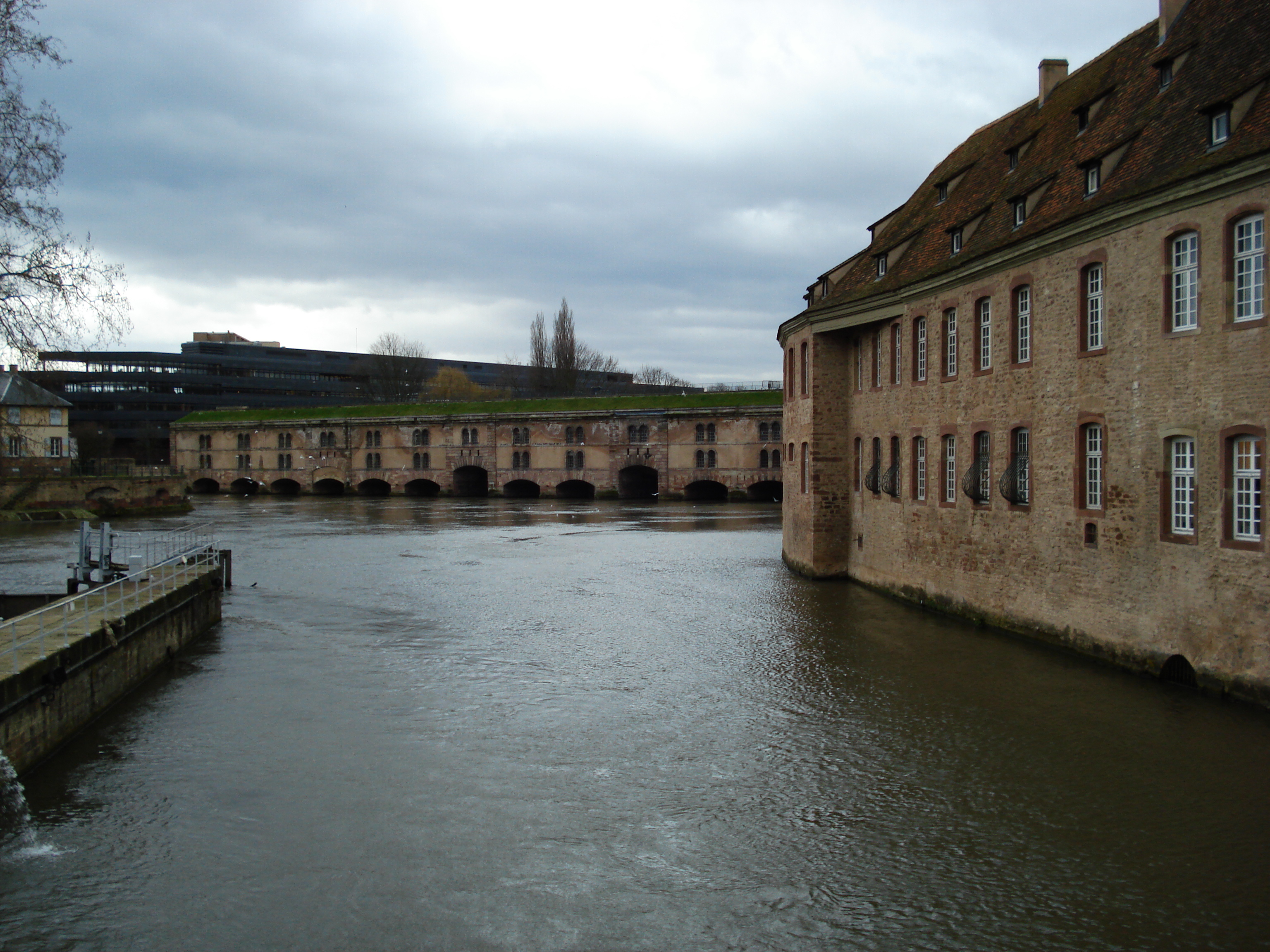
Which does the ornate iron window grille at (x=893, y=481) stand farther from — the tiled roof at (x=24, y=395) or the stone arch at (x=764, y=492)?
the tiled roof at (x=24, y=395)

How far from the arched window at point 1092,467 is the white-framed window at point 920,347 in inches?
253

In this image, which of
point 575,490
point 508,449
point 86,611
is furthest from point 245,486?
point 86,611

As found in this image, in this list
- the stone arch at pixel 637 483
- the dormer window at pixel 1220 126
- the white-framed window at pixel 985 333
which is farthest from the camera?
the stone arch at pixel 637 483

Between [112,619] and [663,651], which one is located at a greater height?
[112,619]

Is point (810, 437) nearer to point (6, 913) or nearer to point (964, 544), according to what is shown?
point (964, 544)

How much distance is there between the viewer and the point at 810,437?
28.0 metres

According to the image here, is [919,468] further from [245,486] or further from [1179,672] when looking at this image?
[245,486]

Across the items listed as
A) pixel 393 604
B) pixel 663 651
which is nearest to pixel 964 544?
pixel 663 651

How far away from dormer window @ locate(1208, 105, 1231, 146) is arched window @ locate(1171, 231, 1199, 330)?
4.31 ft

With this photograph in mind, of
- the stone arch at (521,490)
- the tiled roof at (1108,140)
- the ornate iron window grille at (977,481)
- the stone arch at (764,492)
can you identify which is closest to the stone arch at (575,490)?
the stone arch at (521,490)

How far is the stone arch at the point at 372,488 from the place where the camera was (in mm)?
84938

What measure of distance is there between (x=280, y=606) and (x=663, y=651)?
426 inches

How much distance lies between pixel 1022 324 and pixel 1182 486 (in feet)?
17.3

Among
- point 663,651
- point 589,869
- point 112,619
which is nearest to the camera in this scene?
point 589,869
